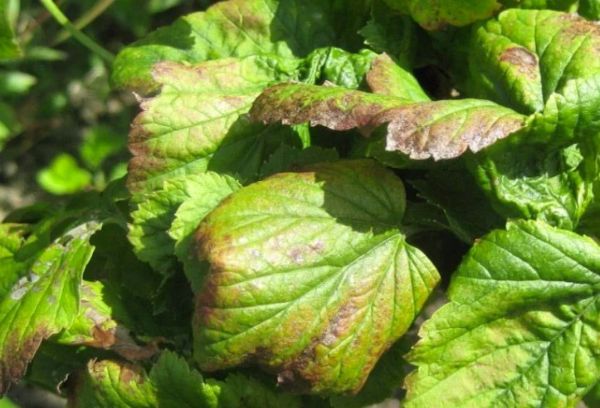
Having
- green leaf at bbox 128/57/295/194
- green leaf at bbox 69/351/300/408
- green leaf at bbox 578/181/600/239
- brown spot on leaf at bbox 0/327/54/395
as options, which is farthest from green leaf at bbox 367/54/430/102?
brown spot on leaf at bbox 0/327/54/395

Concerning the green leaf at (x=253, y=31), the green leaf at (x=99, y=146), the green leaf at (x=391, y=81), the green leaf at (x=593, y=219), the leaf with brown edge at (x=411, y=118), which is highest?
the leaf with brown edge at (x=411, y=118)

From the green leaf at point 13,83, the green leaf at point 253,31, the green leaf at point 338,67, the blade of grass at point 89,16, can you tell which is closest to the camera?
the green leaf at point 338,67

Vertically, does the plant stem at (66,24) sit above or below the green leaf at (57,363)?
above

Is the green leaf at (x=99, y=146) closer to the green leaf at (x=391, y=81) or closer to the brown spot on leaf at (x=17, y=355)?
the brown spot on leaf at (x=17, y=355)

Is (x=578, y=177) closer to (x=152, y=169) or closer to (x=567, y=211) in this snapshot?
(x=567, y=211)

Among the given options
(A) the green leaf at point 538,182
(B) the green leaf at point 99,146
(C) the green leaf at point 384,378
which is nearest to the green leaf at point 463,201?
(A) the green leaf at point 538,182

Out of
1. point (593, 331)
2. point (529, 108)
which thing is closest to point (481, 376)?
point (593, 331)

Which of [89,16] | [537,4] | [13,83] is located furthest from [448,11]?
[13,83]
